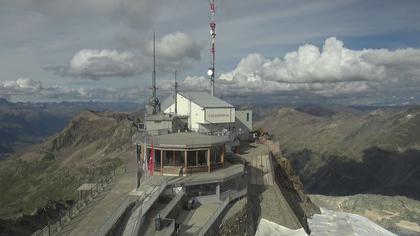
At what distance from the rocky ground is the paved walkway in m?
51.8

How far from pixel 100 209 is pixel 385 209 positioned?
237ft

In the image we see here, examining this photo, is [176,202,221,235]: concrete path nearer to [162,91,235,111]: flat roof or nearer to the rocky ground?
[162,91,235,111]: flat roof

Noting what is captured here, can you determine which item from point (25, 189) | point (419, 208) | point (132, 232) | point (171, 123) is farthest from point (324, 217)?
point (25, 189)

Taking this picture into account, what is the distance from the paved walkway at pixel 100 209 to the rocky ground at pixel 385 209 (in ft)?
170

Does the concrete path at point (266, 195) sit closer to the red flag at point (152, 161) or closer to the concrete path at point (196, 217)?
the concrete path at point (196, 217)

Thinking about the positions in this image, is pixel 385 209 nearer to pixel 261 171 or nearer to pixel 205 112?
pixel 261 171

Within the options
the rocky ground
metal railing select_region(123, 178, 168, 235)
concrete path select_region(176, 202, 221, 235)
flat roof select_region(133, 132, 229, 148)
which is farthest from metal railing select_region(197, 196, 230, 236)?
the rocky ground

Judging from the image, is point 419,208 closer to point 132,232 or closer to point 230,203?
point 230,203

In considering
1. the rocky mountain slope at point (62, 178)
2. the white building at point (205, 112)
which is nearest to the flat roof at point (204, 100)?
the white building at point (205, 112)

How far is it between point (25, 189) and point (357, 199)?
430 ft

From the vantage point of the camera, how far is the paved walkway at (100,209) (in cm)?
2710

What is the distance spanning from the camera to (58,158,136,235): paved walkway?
1067 inches

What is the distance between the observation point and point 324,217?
2250 inches

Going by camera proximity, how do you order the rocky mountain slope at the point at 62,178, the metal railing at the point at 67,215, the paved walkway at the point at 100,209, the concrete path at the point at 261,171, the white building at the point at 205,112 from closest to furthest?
the metal railing at the point at 67,215 < the paved walkway at the point at 100,209 < the concrete path at the point at 261,171 < the white building at the point at 205,112 < the rocky mountain slope at the point at 62,178
